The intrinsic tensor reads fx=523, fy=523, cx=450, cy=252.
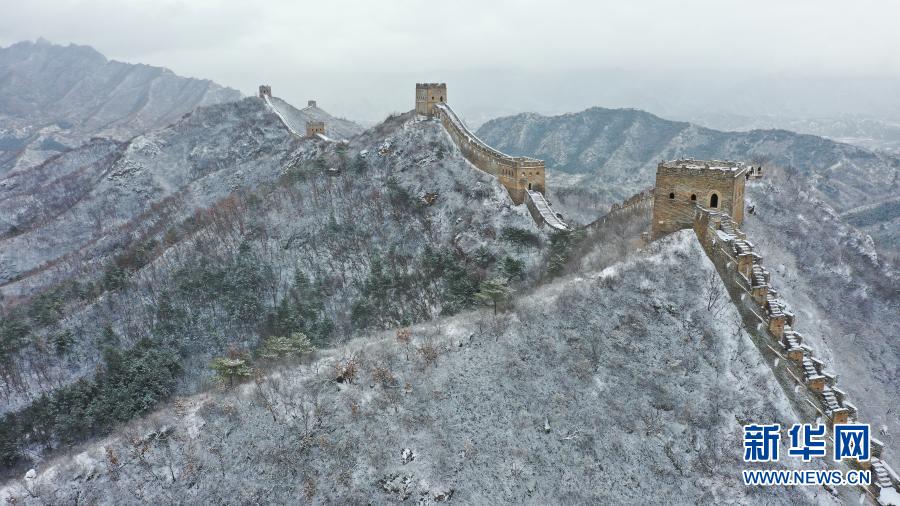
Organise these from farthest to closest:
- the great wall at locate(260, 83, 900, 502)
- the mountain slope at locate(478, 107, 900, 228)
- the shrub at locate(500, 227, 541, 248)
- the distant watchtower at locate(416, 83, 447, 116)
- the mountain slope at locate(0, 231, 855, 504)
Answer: the mountain slope at locate(478, 107, 900, 228), the distant watchtower at locate(416, 83, 447, 116), the shrub at locate(500, 227, 541, 248), the great wall at locate(260, 83, 900, 502), the mountain slope at locate(0, 231, 855, 504)

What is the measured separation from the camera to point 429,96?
67562 millimetres

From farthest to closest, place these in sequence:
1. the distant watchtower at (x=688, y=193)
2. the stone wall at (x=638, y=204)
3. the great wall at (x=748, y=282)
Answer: the stone wall at (x=638, y=204), the distant watchtower at (x=688, y=193), the great wall at (x=748, y=282)

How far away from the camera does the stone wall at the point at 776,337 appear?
22.1 meters

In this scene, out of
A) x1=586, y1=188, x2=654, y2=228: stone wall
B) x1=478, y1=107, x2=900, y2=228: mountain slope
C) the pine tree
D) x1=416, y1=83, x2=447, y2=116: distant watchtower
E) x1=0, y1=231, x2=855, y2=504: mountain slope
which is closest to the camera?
x1=0, y1=231, x2=855, y2=504: mountain slope

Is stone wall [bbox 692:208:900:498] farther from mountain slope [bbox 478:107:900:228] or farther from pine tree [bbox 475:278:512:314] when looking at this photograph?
mountain slope [bbox 478:107:900:228]

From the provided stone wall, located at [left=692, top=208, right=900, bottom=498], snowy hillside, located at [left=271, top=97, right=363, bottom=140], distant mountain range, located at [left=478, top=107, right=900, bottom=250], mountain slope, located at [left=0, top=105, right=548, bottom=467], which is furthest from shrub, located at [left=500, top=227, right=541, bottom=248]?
snowy hillside, located at [left=271, top=97, right=363, bottom=140]

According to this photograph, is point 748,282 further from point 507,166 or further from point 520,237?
point 507,166

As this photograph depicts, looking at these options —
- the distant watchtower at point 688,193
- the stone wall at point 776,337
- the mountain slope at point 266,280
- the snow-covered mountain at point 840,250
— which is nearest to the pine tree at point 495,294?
the distant watchtower at point 688,193

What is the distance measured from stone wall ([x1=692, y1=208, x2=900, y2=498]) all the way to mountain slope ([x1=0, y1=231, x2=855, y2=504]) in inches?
47.6

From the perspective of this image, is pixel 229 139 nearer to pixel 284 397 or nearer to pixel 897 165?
pixel 284 397

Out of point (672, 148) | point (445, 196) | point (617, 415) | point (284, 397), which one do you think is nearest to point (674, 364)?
point (617, 415)

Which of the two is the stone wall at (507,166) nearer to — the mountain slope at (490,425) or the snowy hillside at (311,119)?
the mountain slope at (490,425)

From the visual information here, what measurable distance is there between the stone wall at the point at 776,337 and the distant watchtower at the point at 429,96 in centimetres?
4532

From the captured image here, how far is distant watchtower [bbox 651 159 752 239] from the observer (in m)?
29.6
